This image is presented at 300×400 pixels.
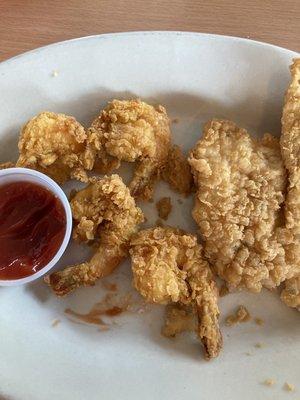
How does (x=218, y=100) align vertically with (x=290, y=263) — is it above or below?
above

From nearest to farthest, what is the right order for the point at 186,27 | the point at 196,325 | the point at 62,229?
the point at 62,229, the point at 196,325, the point at 186,27

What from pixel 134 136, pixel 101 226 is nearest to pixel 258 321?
pixel 101 226

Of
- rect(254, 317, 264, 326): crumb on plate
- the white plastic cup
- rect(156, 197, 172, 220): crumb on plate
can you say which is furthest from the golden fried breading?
the white plastic cup

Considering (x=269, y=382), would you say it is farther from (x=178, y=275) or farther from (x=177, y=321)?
(x=178, y=275)

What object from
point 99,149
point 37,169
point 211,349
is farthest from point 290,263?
point 37,169

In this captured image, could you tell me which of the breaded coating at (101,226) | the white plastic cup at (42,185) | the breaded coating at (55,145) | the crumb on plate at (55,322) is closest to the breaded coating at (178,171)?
the breaded coating at (101,226)

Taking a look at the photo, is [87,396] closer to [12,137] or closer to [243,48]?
[12,137]

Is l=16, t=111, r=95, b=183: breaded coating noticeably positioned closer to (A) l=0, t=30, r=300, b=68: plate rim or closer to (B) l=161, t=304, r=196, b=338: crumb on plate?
(A) l=0, t=30, r=300, b=68: plate rim
